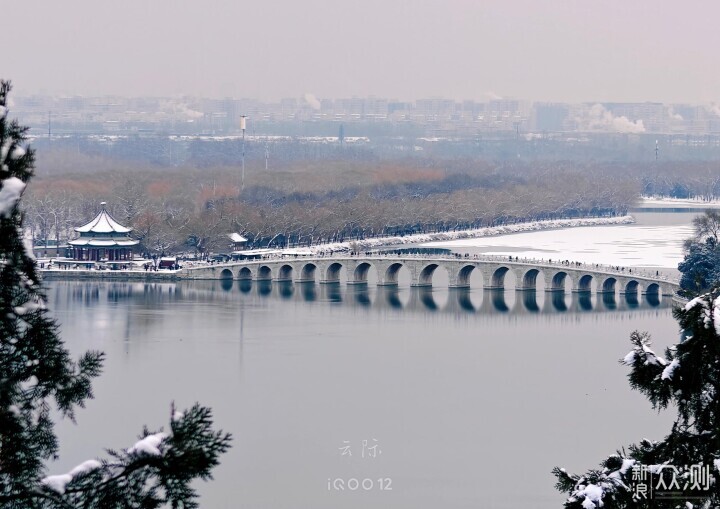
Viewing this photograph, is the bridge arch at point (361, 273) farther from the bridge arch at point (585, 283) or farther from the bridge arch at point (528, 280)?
the bridge arch at point (585, 283)

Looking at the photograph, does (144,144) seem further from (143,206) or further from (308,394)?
(308,394)

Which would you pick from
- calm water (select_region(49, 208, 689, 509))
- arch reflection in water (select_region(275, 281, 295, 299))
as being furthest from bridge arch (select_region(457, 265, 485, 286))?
arch reflection in water (select_region(275, 281, 295, 299))

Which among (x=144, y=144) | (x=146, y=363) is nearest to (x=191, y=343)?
(x=146, y=363)

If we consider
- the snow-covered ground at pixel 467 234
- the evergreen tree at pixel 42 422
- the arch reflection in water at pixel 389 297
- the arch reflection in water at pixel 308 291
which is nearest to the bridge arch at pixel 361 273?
the arch reflection in water at pixel 389 297

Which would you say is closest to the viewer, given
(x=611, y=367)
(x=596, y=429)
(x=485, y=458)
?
(x=485, y=458)

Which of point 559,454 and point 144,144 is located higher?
point 144,144
